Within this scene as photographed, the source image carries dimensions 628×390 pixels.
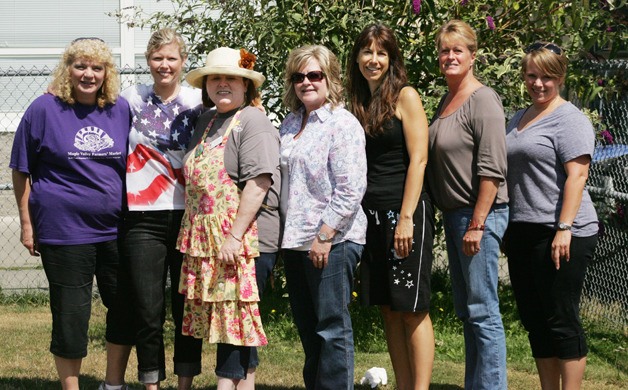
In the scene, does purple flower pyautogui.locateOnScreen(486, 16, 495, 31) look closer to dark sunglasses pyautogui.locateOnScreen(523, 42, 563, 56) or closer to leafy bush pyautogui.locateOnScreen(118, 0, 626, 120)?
leafy bush pyautogui.locateOnScreen(118, 0, 626, 120)

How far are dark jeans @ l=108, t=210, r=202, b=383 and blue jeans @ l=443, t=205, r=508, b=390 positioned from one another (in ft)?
4.58

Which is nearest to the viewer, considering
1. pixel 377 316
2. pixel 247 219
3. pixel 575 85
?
pixel 247 219

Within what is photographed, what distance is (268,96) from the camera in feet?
20.5

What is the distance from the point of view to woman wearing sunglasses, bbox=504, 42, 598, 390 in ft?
14.4

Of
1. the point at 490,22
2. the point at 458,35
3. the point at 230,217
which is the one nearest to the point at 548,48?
the point at 458,35

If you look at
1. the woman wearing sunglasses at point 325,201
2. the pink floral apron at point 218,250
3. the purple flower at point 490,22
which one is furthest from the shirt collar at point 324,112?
the purple flower at point 490,22

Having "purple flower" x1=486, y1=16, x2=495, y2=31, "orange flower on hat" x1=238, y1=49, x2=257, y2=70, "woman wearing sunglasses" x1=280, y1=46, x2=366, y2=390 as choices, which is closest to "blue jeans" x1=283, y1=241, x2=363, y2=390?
"woman wearing sunglasses" x1=280, y1=46, x2=366, y2=390

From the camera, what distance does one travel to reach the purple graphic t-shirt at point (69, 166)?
15.2 feet

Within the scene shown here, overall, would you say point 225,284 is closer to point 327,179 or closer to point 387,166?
point 327,179

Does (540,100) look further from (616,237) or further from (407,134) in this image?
(616,237)

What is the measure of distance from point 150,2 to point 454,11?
6.14m

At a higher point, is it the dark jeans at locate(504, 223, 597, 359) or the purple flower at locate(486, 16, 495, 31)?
the purple flower at locate(486, 16, 495, 31)

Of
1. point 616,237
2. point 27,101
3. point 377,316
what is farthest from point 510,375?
point 27,101

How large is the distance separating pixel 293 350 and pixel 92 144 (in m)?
2.35
